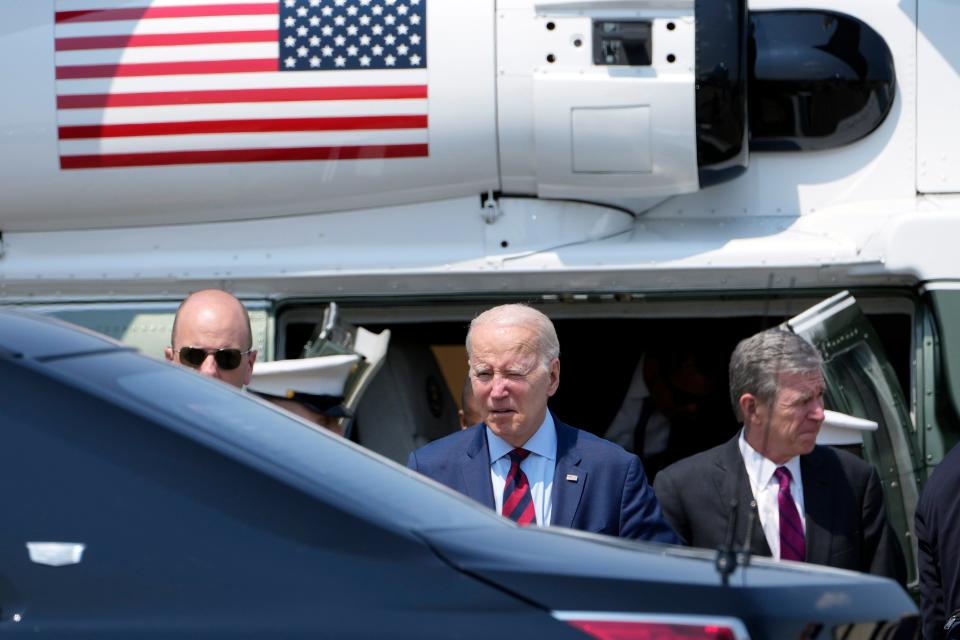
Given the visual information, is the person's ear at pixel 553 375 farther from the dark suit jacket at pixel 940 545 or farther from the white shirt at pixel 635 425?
the white shirt at pixel 635 425

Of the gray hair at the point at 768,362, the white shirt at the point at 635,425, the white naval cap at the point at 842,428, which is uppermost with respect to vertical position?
the gray hair at the point at 768,362

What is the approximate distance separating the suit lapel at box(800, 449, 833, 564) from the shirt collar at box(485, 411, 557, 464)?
3.19 ft

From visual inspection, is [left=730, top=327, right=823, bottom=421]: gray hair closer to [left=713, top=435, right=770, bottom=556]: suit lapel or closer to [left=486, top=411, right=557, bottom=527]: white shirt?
[left=713, top=435, right=770, bottom=556]: suit lapel

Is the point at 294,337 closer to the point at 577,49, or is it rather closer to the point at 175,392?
the point at 577,49

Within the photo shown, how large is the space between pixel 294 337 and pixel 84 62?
1503mm

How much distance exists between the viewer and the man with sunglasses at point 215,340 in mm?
4184

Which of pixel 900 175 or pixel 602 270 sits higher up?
pixel 900 175

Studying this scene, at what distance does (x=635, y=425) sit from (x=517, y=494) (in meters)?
3.01

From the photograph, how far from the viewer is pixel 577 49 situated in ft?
17.4

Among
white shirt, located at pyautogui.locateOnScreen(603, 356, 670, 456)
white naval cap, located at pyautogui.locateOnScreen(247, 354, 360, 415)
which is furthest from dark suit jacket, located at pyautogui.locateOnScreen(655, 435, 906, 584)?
white shirt, located at pyautogui.locateOnScreen(603, 356, 670, 456)

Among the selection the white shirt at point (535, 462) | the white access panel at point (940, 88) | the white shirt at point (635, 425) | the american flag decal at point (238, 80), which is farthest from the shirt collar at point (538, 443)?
the white shirt at point (635, 425)

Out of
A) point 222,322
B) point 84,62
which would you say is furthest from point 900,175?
point 84,62

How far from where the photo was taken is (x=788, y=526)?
4.22m

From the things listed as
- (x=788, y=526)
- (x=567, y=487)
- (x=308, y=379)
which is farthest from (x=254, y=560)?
(x=308, y=379)
